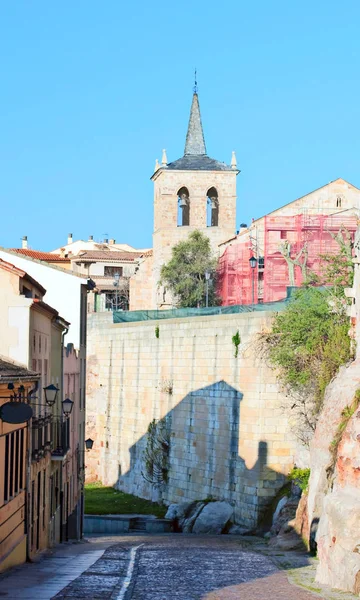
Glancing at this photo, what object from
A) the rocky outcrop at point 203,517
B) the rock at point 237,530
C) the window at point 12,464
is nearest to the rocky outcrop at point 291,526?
the rock at point 237,530

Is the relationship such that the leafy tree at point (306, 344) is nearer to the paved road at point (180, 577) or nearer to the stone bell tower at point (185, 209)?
the paved road at point (180, 577)

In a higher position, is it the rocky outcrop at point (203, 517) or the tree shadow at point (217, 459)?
the tree shadow at point (217, 459)

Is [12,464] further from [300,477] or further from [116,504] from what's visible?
[116,504]

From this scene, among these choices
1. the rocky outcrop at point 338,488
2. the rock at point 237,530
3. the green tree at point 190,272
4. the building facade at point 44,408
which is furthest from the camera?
the green tree at point 190,272

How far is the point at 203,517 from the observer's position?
37000 mm

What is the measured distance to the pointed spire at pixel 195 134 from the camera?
269ft

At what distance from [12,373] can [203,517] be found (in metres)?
18.8

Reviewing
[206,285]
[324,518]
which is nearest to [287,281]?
[206,285]

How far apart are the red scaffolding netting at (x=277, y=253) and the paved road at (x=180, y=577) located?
Answer: 38.7m

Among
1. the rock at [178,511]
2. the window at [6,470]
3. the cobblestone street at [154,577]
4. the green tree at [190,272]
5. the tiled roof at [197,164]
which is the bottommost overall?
the rock at [178,511]

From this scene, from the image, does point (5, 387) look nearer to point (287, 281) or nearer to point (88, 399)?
point (88, 399)

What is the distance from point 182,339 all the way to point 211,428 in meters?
4.27

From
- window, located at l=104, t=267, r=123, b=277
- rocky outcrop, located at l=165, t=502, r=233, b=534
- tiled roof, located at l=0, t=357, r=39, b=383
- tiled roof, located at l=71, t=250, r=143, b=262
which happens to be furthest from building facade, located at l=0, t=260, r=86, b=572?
window, located at l=104, t=267, r=123, b=277

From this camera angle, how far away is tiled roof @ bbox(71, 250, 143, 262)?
8662cm
